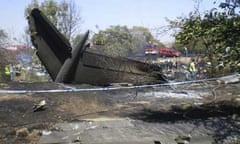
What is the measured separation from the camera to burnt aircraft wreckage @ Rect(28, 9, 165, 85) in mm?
15453

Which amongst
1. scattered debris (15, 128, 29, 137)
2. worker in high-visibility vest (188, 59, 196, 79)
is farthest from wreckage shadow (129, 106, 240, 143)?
worker in high-visibility vest (188, 59, 196, 79)

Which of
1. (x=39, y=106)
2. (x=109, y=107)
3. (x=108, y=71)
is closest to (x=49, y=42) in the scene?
(x=108, y=71)

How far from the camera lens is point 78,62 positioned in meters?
15.4

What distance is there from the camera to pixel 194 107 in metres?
11.1

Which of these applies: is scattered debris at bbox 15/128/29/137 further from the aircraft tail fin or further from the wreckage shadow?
the aircraft tail fin

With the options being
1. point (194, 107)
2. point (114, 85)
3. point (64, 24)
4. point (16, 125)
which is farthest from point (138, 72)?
point (64, 24)

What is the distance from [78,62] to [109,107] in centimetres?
464

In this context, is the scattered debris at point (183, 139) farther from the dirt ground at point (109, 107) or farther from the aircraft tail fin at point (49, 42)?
the aircraft tail fin at point (49, 42)

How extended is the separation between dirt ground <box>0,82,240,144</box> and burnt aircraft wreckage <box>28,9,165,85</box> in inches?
38.7

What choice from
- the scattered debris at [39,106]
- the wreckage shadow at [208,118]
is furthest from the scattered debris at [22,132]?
the wreckage shadow at [208,118]

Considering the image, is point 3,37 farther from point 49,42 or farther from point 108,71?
point 108,71

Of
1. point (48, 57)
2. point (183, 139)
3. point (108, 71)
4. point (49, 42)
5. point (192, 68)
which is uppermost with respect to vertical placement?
point (49, 42)

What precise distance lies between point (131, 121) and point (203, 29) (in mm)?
2756

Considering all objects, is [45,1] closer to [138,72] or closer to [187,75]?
[187,75]
